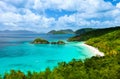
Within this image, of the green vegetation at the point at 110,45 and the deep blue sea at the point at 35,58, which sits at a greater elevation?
the green vegetation at the point at 110,45

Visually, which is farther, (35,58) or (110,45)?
(110,45)

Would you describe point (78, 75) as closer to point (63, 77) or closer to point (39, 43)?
point (63, 77)

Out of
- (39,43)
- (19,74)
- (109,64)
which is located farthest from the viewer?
(39,43)

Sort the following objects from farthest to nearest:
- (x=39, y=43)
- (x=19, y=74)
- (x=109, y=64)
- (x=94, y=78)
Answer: (x=39, y=43)
(x=109, y=64)
(x=19, y=74)
(x=94, y=78)

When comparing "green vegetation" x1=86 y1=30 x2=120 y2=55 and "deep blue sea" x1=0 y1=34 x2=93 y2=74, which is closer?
"deep blue sea" x1=0 y1=34 x2=93 y2=74

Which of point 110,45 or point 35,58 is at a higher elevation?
point 110,45

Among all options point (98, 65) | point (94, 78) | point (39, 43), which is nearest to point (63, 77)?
point (94, 78)

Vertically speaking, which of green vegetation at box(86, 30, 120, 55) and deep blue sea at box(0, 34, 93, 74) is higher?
green vegetation at box(86, 30, 120, 55)

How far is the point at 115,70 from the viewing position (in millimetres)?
36250

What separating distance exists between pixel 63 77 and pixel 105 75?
6528mm

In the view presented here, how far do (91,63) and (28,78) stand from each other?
45.3 feet

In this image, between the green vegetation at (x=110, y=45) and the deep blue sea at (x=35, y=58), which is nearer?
the deep blue sea at (x=35, y=58)

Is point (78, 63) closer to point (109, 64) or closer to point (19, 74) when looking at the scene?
point (109, 64)

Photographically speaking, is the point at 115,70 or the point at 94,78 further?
the point at 115,70
